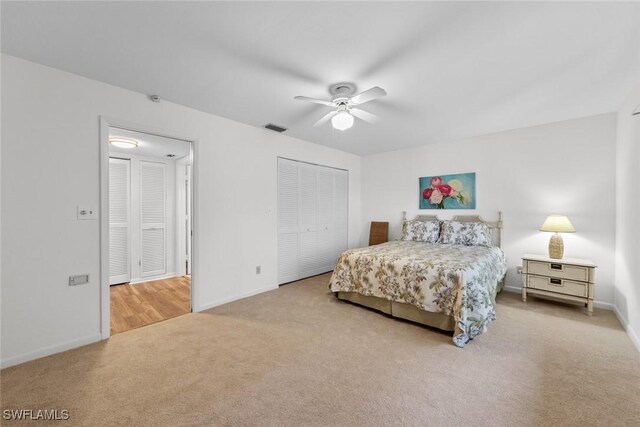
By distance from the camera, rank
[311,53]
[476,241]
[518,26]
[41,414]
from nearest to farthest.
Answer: [41,414] → [518,26] → [311,53] → [476,241]

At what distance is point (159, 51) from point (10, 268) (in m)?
2.06

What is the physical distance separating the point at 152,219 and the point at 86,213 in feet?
7.85

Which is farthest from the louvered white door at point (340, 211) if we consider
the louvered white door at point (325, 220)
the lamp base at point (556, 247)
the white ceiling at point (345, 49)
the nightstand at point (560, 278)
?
the lamp base at point (556, 247)

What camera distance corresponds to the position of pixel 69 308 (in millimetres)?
2289

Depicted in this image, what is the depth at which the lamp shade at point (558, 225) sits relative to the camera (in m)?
3.16

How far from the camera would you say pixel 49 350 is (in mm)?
2184

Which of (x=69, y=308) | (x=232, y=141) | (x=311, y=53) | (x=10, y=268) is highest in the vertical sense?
(x=311, y=53)

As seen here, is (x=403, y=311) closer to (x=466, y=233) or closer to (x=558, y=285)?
(x=466, y=233)

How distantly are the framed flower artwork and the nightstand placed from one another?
4.08ft

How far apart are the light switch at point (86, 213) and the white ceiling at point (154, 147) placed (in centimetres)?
131

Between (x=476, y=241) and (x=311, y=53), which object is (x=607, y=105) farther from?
(x=311, y=53)

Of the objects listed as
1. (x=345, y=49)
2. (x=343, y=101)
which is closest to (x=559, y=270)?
(x=343, y=101)

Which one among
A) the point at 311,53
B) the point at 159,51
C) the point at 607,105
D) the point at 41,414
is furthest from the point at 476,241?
the point at 41,414

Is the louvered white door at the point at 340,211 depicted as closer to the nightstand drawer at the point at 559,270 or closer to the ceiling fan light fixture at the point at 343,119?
the ceiling fan light fixture at the point at 343,119
